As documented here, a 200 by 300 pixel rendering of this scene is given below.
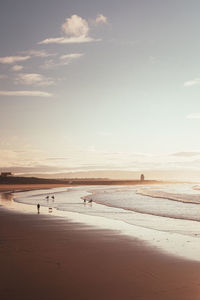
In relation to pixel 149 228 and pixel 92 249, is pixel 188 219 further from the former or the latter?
pixel 92 249

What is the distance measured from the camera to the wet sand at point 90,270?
794cm

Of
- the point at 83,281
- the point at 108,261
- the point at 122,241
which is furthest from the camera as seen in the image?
the point at 122,241

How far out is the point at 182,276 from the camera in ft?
30.6

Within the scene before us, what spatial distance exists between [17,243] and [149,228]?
820 centimetres

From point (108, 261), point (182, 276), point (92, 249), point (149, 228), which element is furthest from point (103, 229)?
point (182, 276)

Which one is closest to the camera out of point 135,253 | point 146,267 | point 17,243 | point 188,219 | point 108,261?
point 146,267

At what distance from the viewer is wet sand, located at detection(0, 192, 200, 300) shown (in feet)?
26.0

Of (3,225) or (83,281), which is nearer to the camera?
(83,281)

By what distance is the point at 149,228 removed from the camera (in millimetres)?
18578

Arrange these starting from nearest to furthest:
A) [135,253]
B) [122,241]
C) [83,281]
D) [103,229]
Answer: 1. [83,281]
2. [135,253]
3. [122,241]
4. [103,229]

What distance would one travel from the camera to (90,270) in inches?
389

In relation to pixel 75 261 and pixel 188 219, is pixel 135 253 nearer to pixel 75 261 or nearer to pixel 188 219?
pixel 75 261

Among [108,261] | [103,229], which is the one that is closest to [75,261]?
[108,261]

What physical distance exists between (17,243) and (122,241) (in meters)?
4.72
